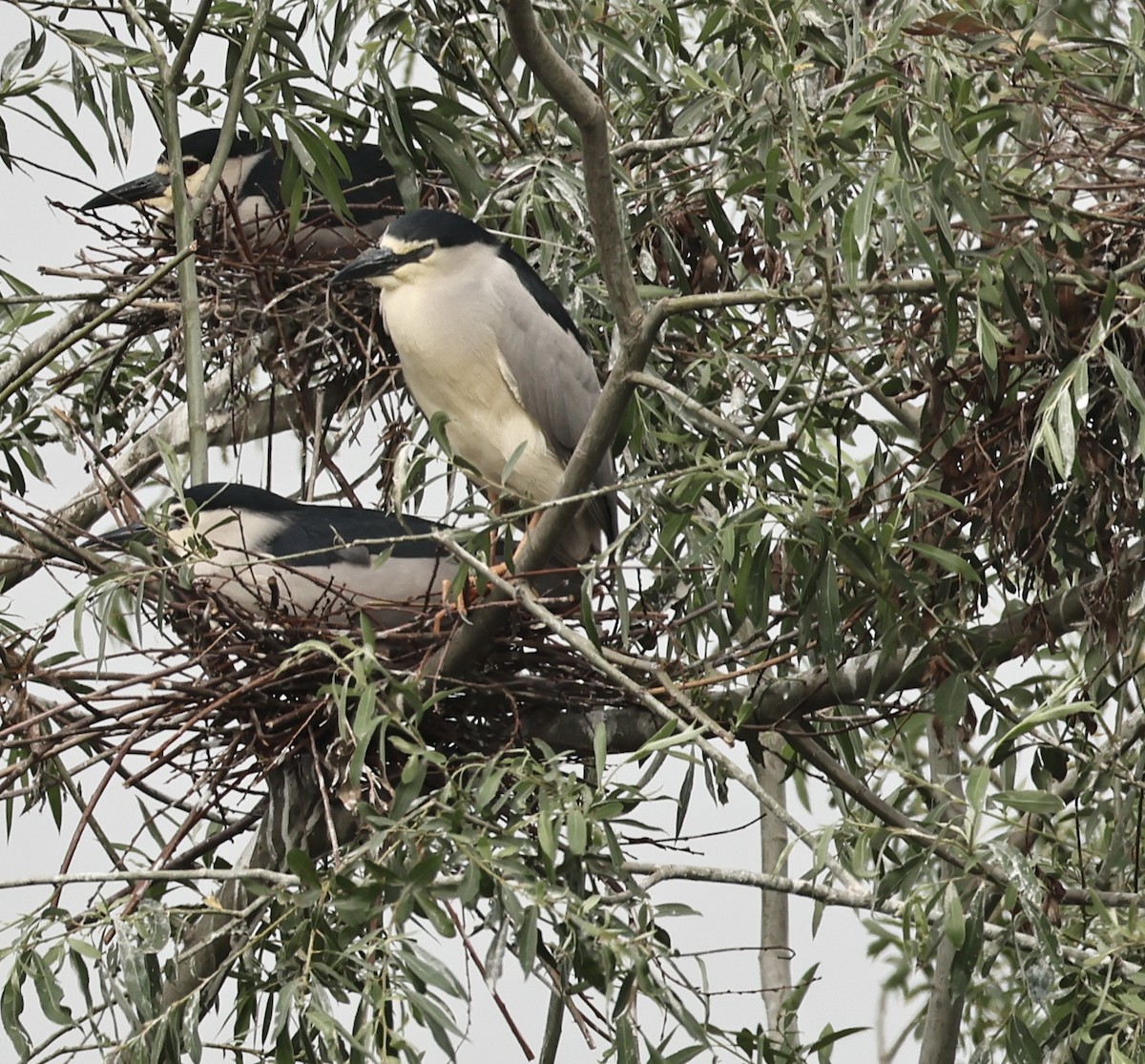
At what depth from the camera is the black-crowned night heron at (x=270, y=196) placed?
345 centimetres

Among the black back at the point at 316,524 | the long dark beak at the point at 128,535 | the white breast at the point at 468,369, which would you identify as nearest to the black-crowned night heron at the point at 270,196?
the white breast at the point at 468,369

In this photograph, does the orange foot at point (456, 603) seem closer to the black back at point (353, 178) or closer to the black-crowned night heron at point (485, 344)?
the black-crowned night heron at point (485, 344)

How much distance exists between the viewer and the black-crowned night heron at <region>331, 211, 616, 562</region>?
3020 millimetres

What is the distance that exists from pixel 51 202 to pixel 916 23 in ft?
5.21

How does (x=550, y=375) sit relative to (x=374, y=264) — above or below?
below

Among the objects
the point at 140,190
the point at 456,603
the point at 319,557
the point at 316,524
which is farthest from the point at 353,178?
the point at 456,603

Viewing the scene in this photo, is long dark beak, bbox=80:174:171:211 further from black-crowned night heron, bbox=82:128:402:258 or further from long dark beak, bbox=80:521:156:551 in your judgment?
long dark beak, bbox=80:521:156:551

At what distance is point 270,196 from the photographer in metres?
3.70

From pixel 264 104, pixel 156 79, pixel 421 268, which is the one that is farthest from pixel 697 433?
pixel 156 79

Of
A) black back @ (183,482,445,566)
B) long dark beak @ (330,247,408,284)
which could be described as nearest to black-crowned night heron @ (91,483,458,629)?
black back @ (183,482,445,566)

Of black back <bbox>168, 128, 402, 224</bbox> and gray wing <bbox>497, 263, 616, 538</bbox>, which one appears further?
black back <bbox>168, 128, 402, 224</bbox>

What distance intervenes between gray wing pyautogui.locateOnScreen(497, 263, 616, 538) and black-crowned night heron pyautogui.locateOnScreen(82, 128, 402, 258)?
36 centimetres

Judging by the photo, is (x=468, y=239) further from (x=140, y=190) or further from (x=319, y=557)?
(x=140, y=190)

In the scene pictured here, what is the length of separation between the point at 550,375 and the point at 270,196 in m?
0.94
